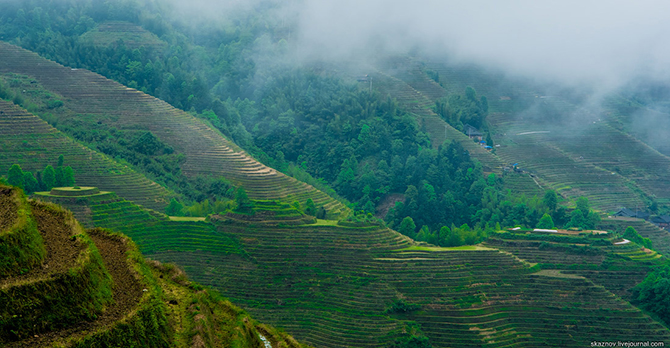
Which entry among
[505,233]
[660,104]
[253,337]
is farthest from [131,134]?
[660,104]

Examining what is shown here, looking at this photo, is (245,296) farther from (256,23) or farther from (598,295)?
(256,23)

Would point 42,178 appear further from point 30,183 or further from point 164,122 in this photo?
point 164,122

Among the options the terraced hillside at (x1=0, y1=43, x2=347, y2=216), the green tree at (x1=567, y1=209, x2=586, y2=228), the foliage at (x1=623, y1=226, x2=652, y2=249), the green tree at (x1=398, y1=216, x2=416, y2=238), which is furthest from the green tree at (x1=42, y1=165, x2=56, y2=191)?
the foliage at (x1=623, y1=226, x2=652, y2=249)

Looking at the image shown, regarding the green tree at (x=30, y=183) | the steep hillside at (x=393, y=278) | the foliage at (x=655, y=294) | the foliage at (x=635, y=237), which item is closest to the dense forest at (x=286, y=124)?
the foliage at (x=635, y=237)

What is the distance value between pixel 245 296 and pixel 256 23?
45.9m

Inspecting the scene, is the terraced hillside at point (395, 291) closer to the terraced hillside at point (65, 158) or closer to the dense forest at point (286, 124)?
the dense forest at point (286, 124)

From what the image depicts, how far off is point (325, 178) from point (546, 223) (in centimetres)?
1597

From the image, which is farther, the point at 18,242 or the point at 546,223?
the point at 546,223

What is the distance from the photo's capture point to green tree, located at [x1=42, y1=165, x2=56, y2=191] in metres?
36.1

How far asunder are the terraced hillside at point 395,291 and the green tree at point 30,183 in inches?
312

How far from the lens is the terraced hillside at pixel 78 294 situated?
7.03 m

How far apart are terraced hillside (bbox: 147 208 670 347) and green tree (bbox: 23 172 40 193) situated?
7.91 metres

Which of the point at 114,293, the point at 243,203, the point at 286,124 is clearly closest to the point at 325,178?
the point at 286,124

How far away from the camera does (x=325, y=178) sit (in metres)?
51.1
